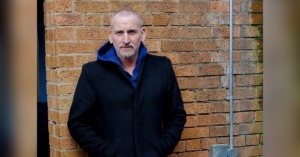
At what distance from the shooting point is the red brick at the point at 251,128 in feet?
17.7

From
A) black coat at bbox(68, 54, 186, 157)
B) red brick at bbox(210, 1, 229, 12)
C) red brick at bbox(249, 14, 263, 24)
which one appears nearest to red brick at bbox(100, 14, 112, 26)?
black coat at bbox(68, 54, 186, 157)

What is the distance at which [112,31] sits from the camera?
4492 mm

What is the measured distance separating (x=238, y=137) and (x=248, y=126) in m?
0.13

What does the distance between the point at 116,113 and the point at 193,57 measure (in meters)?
0.98

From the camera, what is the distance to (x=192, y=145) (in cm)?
517

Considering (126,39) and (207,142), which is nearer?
(126,39)

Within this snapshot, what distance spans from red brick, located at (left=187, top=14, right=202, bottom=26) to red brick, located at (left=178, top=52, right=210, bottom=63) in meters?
0.24

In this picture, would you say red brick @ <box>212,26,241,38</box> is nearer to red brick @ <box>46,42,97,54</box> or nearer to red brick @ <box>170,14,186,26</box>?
red brick @ <box>170,14,186,26</box>

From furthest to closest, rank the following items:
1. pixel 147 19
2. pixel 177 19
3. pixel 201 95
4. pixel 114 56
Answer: pixel 201 95 < pixel 177 19 < pixel 147 19 < pixel 114 56

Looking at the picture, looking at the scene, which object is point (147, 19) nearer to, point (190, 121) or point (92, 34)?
point (92, 34)

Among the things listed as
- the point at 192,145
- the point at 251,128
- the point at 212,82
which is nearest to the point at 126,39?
the point at 212,82
